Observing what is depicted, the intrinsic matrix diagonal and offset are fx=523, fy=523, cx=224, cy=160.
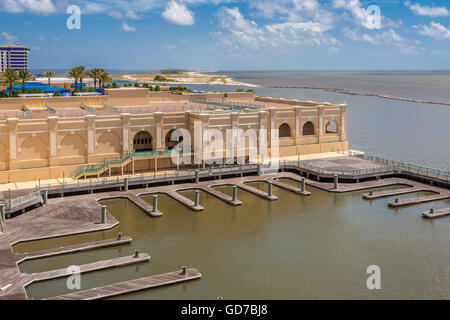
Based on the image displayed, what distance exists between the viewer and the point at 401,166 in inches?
2483

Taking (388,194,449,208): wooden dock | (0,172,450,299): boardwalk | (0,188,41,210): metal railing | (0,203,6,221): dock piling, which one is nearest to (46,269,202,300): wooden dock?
(0,172,450,299): boardwalk

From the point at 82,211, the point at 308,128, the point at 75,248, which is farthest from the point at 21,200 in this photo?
the point at 308,128

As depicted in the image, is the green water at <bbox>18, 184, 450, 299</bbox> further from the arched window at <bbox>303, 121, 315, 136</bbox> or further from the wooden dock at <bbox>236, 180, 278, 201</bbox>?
the arched window at <bbox>303, 121, 315, 136</bbox>

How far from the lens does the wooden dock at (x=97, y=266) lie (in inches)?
1292

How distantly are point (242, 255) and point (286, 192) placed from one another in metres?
18.4

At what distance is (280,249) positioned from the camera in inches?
1535

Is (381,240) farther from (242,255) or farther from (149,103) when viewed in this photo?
(149,103)

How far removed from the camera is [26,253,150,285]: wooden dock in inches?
1292

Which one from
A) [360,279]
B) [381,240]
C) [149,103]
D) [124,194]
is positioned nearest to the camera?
[360,279]

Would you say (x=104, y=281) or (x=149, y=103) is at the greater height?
(x=149, y=103)

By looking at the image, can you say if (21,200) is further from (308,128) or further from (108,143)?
(308,128)

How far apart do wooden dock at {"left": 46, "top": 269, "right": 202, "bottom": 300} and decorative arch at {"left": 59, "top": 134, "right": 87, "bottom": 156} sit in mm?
27581

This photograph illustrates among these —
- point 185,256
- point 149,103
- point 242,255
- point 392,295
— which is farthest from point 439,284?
point 149,103

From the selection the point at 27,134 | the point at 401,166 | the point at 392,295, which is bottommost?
the point at 392,295
